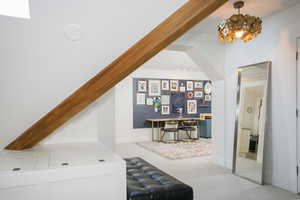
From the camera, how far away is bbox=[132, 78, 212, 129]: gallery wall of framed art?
702 centimetres

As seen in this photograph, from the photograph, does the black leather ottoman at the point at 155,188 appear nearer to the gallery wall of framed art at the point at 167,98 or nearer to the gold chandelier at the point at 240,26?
the gold chandelier at the point at 240,26

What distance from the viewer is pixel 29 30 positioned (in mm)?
1185

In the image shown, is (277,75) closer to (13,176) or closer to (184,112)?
(13,176)

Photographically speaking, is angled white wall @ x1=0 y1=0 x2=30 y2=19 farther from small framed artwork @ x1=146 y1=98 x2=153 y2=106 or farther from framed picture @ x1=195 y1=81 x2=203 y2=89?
framed picture @ x1=195 y1=81 x2=203 y2=89

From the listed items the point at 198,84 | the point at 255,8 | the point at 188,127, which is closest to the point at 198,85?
the point at 198,84

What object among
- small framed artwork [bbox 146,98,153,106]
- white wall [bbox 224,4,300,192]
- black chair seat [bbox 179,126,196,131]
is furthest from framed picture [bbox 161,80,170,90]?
white wall [bbox 224,4,300,192]

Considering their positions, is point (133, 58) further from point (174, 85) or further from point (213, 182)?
point (174, 85)

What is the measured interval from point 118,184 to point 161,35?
97 centimetres

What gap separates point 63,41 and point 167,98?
621cm

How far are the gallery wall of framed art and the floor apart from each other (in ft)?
8.52

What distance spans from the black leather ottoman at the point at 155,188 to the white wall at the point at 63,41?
3.68ft

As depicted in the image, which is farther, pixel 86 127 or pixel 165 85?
pixel 165 85

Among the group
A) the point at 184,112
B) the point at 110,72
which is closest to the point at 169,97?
the point at 184,112

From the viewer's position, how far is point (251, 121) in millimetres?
3338
